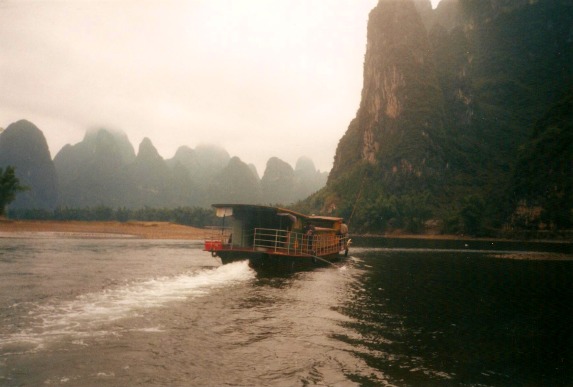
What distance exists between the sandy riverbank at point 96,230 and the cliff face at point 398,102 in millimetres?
79336

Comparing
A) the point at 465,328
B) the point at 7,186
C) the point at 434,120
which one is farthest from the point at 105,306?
the point at 434,120

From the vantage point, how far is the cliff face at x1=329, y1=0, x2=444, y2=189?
12444 centimetres

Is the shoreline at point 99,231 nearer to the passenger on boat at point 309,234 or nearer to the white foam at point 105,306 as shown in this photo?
the passenger on boat at point 309,234

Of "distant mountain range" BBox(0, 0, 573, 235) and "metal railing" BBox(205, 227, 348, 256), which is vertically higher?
"distant mountain range" BBox(0, 0, 573, 235)

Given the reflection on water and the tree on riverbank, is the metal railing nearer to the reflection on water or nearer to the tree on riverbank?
the reflection on water

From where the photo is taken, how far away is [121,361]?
7293mm

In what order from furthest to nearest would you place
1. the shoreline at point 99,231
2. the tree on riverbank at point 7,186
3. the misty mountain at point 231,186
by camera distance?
the misty mountain at point 231,186
the tree on riverbank at point 7,186
the shoreline at point 99,231

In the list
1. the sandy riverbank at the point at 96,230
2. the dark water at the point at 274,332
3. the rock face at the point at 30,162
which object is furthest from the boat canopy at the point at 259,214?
the rock face at the point at 30,162

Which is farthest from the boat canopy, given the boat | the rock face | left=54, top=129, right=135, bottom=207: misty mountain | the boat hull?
left=54, top=129, right=135, bottom=207: misty mountain

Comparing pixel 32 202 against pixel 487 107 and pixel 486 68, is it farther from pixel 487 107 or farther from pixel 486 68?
pixel 486 68

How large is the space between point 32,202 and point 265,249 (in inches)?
5912

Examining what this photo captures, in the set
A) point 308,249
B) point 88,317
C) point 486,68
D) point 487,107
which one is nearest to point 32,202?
point 308,249

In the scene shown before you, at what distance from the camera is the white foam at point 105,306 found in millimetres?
8992

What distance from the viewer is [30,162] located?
145 m
